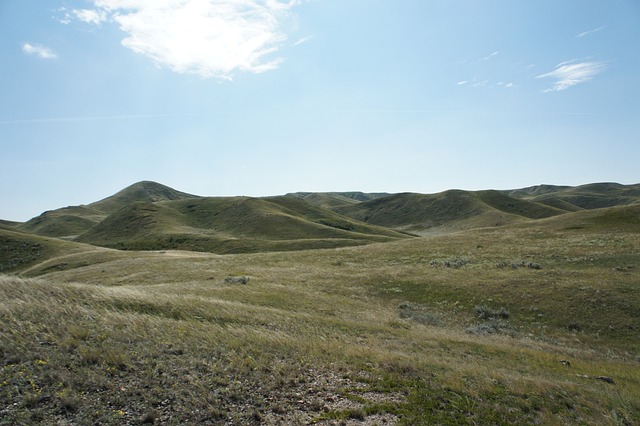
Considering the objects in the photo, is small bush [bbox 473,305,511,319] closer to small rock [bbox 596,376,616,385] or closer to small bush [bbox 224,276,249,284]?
small rock [bbox 596,376,616,385]

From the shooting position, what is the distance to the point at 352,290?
2909cm

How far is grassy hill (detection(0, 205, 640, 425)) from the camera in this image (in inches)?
322

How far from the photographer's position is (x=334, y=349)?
12594 millimetres

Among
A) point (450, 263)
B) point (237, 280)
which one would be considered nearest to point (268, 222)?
point (450, 263)

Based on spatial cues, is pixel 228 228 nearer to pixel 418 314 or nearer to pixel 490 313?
pixel 418 314

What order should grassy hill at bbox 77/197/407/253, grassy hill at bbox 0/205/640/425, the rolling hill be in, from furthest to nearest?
1. the rolling hill
2. grassy hill at bbox 77/197/407/253
3. grassy hill at bbox 0/205/640/425

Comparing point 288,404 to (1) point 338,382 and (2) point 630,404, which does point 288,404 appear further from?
(2) point 630,404

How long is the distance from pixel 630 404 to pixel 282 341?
11062 millimetres

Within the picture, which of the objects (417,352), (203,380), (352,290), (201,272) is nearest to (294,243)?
(201,272)

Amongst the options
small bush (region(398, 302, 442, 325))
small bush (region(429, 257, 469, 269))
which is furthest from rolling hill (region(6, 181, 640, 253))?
small bush (region(398, 302, 442, 325))

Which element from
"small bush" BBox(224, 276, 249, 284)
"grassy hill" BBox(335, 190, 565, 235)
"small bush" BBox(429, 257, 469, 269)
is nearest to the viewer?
"small bush" BBox(224, 276, 249, 284)

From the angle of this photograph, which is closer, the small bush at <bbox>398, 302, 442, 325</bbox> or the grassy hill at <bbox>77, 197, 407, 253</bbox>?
the small bush at <bbox>398, 302, 442, 325</bbox>

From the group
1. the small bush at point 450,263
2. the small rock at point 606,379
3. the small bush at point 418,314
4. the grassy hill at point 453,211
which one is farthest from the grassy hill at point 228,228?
the small rock at point 606,379

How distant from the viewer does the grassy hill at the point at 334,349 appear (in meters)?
8.17
